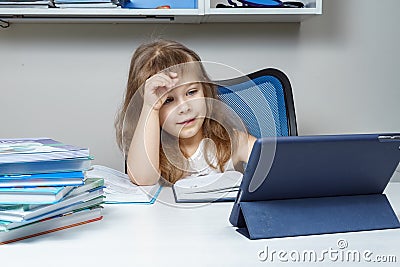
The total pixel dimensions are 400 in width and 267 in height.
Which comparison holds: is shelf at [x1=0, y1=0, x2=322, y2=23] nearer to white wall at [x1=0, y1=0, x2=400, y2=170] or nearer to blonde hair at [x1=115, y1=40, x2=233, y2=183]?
white wall at [x1=0, y1=0, x2=400, y2=170]

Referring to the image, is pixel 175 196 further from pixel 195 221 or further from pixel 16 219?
pixel 16 219

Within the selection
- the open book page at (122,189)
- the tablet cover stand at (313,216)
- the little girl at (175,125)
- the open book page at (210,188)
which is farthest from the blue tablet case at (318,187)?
the little girl at (175,125)

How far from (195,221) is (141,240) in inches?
5.8

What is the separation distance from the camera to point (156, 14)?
2141 mm

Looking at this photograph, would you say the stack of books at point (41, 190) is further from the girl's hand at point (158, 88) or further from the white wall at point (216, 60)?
the white wall at point (216, 60)

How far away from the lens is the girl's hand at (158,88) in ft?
4.45

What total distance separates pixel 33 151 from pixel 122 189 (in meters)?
0.40

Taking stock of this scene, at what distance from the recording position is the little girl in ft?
4.59

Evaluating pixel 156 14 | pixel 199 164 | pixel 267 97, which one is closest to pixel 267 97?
pixel 267 97

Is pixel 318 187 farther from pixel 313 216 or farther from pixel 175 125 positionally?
pixel 175 125

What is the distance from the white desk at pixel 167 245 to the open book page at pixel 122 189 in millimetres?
180

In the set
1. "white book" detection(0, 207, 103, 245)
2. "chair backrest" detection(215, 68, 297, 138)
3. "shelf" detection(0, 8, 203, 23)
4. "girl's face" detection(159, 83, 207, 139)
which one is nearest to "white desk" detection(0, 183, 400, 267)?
"white book" detection(0, 207, 103, 245)

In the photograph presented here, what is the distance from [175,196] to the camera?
51.3 inches

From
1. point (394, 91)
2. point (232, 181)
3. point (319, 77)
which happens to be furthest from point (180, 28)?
point (232, 181)
